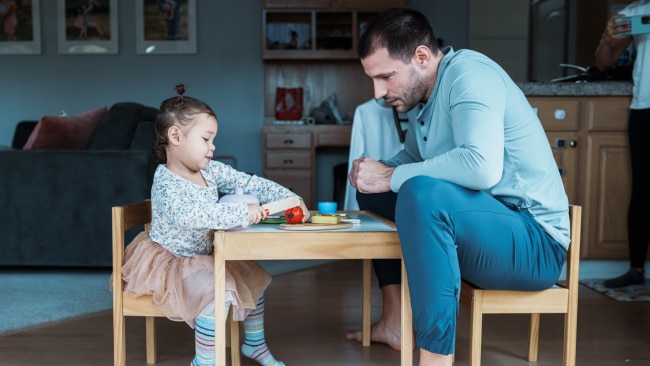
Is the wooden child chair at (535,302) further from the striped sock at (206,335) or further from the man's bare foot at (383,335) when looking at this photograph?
the striped sock at (206,335)

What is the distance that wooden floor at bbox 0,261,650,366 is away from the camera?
7.05 feet

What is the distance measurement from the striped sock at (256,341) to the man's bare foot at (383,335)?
1.25 ft

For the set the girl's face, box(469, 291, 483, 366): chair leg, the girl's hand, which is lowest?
box(469, 291, 483, 366): chair leg

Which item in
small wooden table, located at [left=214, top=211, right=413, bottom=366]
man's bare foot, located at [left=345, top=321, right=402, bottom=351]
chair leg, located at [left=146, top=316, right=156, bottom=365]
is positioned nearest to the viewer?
small wooden table, located at [left=214, top=211, right=413, bottom=366]

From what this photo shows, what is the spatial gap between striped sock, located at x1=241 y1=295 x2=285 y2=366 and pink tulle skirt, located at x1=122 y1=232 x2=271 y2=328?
109 mm

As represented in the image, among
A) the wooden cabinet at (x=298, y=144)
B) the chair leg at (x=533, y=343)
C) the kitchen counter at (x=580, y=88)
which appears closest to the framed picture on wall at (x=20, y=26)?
the wooden cabinet at (x=298, y=144)

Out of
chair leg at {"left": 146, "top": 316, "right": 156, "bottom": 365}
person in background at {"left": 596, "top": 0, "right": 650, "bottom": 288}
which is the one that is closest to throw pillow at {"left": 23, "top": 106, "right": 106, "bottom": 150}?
chair leg at {"left": 146, "top": 316, "right": 156, "bottom": 365}

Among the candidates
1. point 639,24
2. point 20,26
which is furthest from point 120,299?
point 20,26

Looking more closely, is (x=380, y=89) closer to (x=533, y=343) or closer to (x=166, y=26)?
(x=533, y=343)

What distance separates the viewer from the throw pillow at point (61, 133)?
3.73 meters

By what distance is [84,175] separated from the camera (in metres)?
3.42

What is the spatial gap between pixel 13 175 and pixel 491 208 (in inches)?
106

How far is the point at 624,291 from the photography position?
Answer: 3.20 metres

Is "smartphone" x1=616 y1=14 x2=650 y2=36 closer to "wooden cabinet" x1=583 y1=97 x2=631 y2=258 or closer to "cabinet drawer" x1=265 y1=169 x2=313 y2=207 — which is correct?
"wooden cabinet" x1=583 y1=97 x2=631 y2=258
